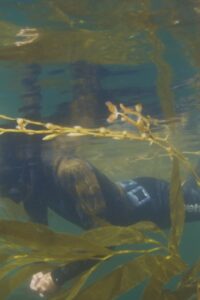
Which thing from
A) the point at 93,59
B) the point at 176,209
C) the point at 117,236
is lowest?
the point at 117,236

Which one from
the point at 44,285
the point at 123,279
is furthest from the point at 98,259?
the point at 44,285

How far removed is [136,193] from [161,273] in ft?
21.4

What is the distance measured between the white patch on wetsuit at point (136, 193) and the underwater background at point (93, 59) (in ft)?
3.87

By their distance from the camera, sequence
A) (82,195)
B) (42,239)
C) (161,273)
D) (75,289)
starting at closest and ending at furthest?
(75,289)
(42,239)
(161,273)
(82,195)

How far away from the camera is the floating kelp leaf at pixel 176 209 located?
12.2 ft

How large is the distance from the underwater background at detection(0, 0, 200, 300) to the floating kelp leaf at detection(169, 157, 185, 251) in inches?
12.7

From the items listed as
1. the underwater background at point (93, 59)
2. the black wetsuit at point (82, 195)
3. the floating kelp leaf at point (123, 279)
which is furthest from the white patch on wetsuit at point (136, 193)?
the floating kelp leaf at point (123, 279)

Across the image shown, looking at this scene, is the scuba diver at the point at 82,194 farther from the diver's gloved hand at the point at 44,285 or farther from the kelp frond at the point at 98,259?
the kelp frond at the point at 98,259

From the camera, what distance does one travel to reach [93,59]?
8734mm

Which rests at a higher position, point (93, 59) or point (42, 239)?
point (93, 59)

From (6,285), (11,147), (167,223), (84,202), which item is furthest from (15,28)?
(11,147)

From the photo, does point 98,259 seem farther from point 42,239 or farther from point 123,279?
point 42,239

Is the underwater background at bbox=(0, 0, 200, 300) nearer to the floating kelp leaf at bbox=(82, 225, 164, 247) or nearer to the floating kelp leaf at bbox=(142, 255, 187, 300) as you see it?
the floating kelp leaf at bbox=(82, 225, 164, 247)

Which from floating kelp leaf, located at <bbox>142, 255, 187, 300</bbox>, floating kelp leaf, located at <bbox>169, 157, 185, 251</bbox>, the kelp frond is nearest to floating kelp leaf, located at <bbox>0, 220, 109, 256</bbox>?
the kelp frond
